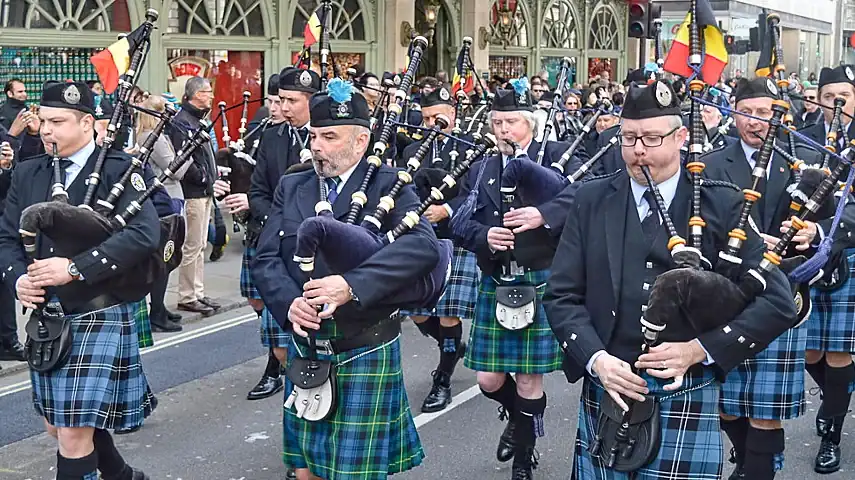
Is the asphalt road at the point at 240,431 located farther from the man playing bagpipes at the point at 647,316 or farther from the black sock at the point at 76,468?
the man playing bagpipes at the point at 647,316

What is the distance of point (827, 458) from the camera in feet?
17.3

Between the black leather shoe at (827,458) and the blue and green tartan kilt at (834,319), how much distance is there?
440 millimetres

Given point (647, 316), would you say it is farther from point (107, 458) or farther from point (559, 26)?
point (559, 26)

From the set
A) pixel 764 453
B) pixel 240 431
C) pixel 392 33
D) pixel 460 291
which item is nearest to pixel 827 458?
pixel 764 453

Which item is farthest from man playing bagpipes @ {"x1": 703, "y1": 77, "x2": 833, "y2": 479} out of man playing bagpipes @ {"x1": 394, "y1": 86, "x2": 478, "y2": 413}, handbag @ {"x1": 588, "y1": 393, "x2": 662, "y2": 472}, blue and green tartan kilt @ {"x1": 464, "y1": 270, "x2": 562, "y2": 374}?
man playing bagpipes @ {"x1": 394, "y1": 86, "x2": 478, "y2": 413}

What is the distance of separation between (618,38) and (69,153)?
21.0m

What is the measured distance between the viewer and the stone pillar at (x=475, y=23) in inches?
708

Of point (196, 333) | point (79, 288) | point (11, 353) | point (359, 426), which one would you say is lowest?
point (196, 333)

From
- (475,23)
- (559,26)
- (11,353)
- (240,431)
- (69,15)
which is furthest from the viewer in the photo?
(559,26)

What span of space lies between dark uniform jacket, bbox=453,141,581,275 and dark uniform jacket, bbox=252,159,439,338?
1.17m

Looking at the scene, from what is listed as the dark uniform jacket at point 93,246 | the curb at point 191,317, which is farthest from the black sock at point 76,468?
the curb at point 191,317

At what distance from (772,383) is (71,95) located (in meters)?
2.92

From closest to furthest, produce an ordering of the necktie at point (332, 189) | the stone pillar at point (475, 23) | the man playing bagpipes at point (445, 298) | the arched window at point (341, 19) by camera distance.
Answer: the necktie at point (332, 189)
the man playing bagpipes at point (445, 298)
the arched window at point (341, 19)
the stone pillar at point (475, 23)

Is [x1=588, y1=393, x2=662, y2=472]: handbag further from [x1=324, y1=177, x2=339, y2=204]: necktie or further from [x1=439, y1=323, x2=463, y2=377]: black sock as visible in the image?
[x1=439, y1=323, x2=463, y2=377]: black sock
